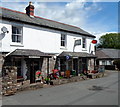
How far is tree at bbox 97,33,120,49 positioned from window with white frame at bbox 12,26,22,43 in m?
55.6

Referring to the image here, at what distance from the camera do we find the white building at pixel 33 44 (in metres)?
10.0

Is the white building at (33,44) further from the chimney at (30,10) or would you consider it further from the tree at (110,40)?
the tree at (110,40)

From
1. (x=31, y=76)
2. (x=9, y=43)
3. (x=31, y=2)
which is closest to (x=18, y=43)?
(x=9, y=43)

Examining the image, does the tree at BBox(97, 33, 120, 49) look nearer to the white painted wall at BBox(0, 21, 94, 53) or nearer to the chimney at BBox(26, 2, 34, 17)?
the white painted wall at BBox(0, 21, 94, 53)

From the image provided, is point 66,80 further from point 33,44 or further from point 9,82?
point 9,82

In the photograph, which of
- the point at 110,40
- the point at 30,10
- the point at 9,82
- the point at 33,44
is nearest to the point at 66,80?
the point at 33,44

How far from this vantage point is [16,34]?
10.8 meters

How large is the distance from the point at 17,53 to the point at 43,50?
330 cm

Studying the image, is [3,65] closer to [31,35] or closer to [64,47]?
[31,35]

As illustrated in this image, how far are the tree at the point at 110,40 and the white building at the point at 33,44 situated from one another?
49994 millimetres

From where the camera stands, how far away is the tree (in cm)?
6039

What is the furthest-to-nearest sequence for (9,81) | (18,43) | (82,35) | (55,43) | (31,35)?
(82,35)
(55,43)
(31,35)
(18,43)
(9,81)

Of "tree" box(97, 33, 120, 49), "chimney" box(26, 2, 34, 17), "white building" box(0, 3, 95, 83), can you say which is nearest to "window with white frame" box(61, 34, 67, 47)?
"white building" box(0, 3, 95, 83)

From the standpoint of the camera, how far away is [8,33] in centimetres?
1006
